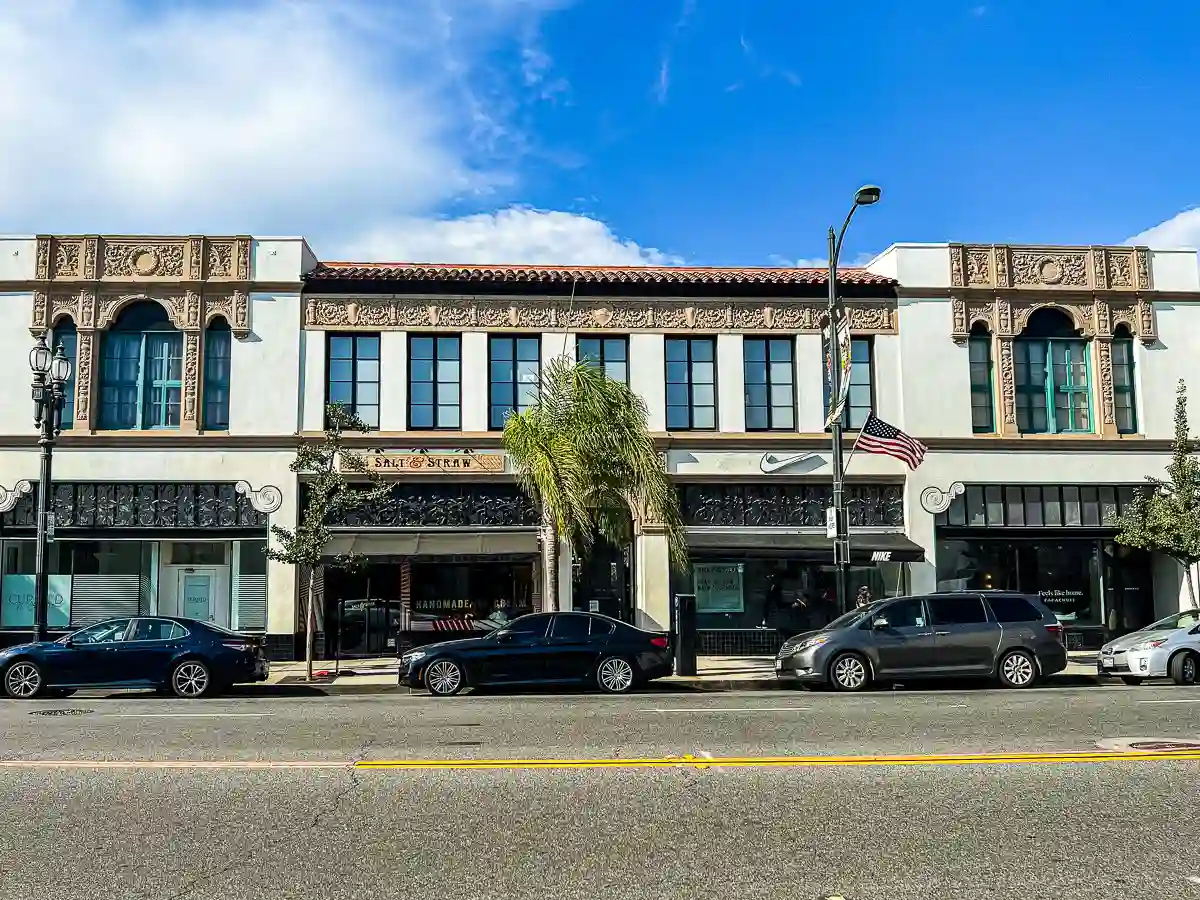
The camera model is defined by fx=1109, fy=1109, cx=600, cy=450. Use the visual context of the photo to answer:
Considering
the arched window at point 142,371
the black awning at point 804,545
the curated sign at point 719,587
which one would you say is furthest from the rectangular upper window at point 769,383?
the arched window at point 142,371

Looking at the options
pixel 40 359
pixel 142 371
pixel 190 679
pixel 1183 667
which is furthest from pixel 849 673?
pixel 142 371

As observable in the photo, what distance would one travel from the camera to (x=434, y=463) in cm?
2289

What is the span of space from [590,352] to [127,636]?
11.0m

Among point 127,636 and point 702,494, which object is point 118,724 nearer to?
point 127,636

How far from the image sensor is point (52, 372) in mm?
19688

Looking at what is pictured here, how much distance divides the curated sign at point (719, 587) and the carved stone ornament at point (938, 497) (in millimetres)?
4123

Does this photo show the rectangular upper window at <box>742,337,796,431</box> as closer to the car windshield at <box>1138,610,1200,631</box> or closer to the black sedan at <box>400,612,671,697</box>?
the black sedan at <box>400,612,671,697</box>

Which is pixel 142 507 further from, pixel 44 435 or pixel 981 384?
pixel 981 384

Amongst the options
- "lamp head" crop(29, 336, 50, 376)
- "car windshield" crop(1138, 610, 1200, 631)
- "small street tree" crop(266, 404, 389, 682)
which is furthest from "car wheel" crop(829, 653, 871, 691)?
"lamp head" crop(29, 336, 50, 376)

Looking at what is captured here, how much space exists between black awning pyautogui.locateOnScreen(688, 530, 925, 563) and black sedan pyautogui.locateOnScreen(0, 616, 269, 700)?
9677mm

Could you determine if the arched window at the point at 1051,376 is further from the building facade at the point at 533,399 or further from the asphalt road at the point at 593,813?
the asphalt road at the point at 593,813

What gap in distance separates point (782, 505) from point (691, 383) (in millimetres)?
3245

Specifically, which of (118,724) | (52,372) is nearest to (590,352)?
(52,372)

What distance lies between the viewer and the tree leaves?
63.5ft
